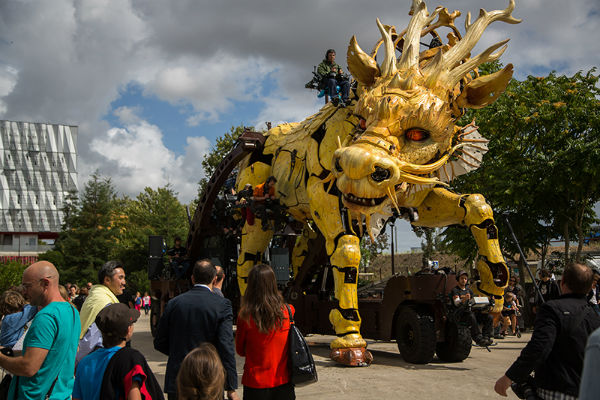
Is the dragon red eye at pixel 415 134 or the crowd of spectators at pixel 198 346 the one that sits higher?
the dragon red eye at pixel 415 134

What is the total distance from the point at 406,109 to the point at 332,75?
3.48 meters

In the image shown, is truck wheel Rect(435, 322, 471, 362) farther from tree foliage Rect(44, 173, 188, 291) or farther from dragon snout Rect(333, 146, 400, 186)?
tree foliage Rect(44, 173, 188, 291)

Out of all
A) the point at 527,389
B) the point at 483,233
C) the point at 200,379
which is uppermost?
the point at 483,233

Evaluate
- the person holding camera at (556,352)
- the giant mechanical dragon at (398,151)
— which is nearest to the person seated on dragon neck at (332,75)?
the giant mechanical dragon at (398,151)

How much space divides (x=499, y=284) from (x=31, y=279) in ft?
20.9

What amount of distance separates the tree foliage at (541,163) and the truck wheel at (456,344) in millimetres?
7076

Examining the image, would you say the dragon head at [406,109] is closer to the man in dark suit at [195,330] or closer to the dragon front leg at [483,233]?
the dragon front leg at [483,233]

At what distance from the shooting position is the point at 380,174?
7070mm

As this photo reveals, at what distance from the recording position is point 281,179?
9.87m

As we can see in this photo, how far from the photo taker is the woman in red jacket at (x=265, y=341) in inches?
152

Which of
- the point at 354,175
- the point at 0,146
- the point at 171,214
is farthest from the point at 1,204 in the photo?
the point at 354,175

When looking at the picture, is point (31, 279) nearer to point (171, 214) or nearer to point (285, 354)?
point (285, 354)

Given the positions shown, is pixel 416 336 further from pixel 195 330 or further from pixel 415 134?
pixel 195 330

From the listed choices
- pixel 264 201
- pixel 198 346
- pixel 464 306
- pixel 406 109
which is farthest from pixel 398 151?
pixel 198 346
